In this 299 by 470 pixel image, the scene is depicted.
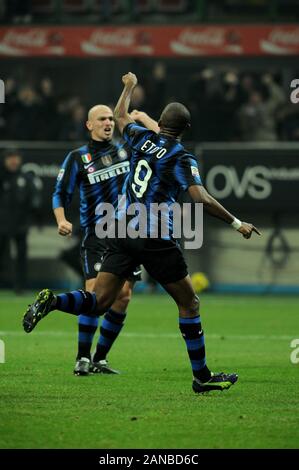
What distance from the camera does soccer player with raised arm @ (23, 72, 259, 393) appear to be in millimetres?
9461

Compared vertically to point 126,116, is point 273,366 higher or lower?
lower

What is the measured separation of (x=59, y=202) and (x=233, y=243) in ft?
34.1

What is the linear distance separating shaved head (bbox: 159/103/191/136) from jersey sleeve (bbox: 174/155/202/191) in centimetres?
29

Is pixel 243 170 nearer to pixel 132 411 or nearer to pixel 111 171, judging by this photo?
pixel 111 171

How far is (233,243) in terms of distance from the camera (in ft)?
70.5

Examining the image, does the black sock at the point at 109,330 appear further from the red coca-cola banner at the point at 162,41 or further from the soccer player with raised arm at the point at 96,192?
the red coca-cola banner at the point at 162,41

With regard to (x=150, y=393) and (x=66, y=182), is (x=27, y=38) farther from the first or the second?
(x=150, y=393)

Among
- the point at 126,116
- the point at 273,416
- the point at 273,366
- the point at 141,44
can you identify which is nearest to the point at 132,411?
the point at 273,416

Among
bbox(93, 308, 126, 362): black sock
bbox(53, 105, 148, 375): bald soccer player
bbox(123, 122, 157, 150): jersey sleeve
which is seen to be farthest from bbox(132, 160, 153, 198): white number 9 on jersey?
bbox(93, 308, 126, 362): black sock

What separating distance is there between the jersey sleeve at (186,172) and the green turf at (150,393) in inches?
67.0

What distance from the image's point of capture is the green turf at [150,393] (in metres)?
7.67
